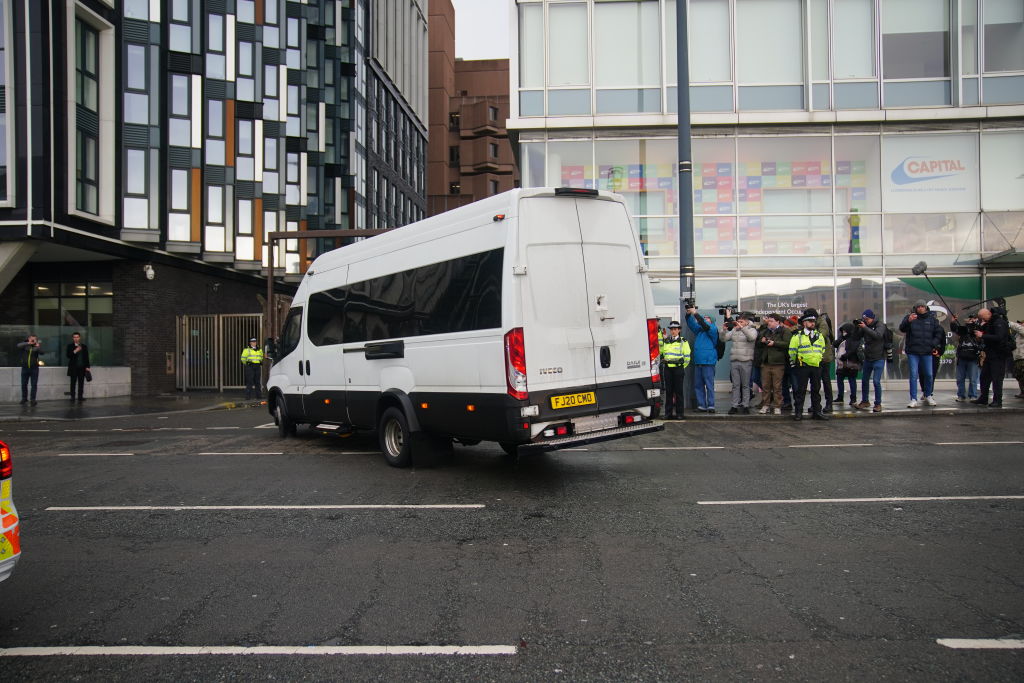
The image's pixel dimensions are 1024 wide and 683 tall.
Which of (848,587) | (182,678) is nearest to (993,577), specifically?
(848,587)

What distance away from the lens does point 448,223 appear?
7.84 metres

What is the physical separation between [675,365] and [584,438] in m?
6.61

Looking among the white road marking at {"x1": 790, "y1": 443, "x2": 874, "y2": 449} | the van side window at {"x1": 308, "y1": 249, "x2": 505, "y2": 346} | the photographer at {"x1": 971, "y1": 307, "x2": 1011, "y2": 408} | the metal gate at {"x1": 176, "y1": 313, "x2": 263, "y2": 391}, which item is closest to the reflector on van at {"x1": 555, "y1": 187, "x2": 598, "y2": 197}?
the van side window at {"x1": 308, "y1": 249, "x2": 505, "y2": 346}

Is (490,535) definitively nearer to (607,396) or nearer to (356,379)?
(607,396)

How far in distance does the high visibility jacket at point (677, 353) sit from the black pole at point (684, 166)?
3.35ft

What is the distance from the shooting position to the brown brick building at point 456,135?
7231cm

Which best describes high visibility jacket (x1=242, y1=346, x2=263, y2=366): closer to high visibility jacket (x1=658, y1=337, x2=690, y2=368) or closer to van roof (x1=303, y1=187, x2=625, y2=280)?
van roof (x1=303, y1=187, x2=625, y2=280)

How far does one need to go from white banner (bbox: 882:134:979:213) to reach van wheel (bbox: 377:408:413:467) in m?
16.3

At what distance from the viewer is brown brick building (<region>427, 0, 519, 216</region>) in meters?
72.3

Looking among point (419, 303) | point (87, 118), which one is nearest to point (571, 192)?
point (419, 303)

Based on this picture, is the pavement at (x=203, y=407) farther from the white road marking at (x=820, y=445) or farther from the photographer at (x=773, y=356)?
the white road marking at (x=820, y=445)

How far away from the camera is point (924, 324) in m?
13.6

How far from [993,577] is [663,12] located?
18.7 m

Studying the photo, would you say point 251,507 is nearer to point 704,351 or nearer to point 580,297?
point 580,297
